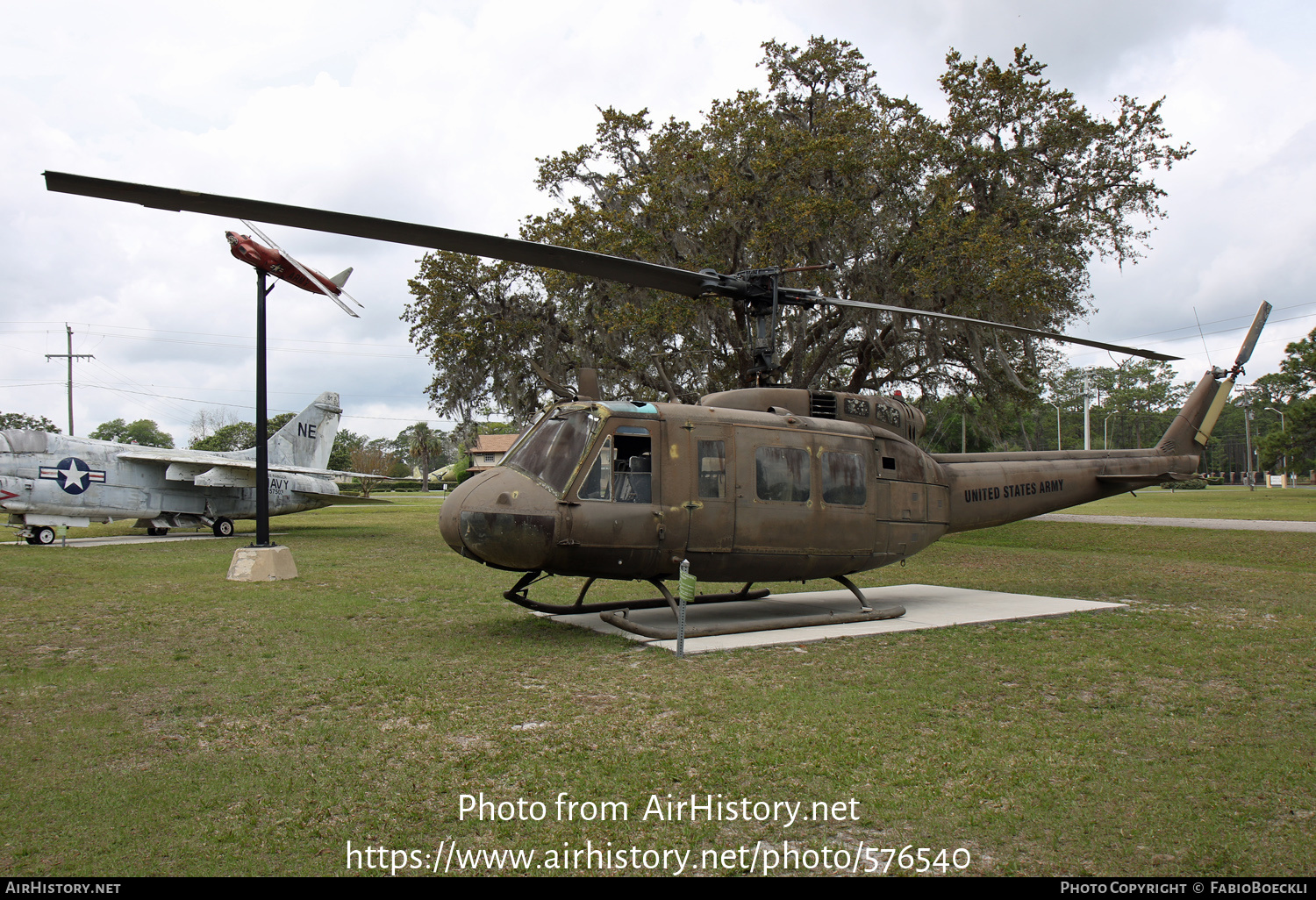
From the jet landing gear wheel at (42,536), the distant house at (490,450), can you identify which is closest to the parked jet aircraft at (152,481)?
the jet landing gear wheel at (42,536)

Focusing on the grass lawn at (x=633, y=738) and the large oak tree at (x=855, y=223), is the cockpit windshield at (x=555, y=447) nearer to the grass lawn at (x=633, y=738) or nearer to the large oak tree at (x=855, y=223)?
the grass lawn at (x=633, y=738)

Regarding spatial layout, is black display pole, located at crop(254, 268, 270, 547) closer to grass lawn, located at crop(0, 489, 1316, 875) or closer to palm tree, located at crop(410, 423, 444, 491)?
grass lawn, located at crop(0, 489, 1316, 875)

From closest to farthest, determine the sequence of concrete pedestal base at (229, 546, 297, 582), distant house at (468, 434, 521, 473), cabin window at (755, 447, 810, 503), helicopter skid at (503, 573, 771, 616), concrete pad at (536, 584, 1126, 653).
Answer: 1. concrete pad at (536, 584, 1126, 653)
2. cabin window at (755, 447, 810, 503)
3. helicopter skid at (503, 573, 771, 616)
4. concrete pedestal base at (229, 546, 297, 582)
5. distant house at (468, 434, 521, 473)

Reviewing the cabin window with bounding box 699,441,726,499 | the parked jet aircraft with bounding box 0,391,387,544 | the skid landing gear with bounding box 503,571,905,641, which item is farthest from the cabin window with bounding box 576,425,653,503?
the parked jet aircraft with bounding box 0,391,387,544

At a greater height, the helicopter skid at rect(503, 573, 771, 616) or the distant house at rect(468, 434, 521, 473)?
the distant house at rect(468, 434, 521, 473)

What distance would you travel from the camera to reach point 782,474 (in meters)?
8.96

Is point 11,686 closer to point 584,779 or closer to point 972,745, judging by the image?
point 584,779

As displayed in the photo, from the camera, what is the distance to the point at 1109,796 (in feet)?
13.7

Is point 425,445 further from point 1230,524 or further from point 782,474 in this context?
point 782,474

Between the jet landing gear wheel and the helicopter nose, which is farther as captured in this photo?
the jet landing gear wheel

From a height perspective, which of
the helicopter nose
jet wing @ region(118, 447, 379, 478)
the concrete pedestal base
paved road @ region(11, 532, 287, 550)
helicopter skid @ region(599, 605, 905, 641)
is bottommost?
paved road @ region(11, 532, 287, 550)

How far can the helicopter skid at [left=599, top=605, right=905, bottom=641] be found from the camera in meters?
8.52

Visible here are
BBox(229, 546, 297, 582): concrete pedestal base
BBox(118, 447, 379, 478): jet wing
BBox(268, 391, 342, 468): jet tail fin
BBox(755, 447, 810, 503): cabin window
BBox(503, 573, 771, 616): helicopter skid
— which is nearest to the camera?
BBox(755, 447, 810, 503): cabin window

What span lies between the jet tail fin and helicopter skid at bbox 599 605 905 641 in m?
23.2
